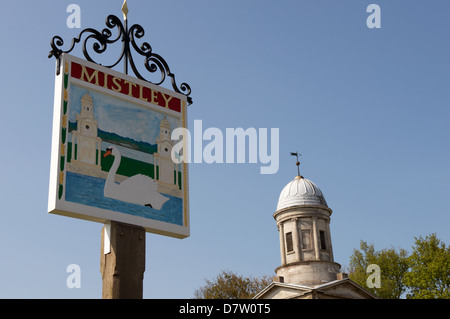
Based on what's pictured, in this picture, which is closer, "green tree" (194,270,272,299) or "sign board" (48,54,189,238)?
"sign board" (48,54,189,238)

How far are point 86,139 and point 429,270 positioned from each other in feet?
142

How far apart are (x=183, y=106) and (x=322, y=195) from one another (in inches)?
1383

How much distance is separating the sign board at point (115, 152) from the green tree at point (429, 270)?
1580 inches

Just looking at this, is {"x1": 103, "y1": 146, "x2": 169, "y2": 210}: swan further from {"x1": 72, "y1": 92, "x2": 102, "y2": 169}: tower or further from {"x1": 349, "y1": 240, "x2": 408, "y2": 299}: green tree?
{"x1": 349, "y1": 240, "x2": 408, "y2": 299}: green tree

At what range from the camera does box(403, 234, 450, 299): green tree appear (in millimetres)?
44894

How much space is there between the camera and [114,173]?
288 inches

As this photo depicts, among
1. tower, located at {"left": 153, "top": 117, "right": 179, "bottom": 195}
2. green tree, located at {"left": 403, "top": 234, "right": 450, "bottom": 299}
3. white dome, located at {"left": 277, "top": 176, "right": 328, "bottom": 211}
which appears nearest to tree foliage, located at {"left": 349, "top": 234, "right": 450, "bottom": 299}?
green tree, located at {"left": 403, "top": 234, "right": 450, "bottom": 299}

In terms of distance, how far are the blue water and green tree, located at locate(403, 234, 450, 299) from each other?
40.3m

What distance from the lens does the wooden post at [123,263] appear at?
22.7ft

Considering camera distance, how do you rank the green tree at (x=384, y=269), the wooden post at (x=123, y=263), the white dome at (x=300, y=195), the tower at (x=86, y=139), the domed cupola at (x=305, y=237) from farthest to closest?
1. the green tree at (x=384, y=269)
2. the white dome at (x=300, y=195)
3. the domed cupola at (x=305, y=237)
4. the tower at (x=86, y=139)
5. the wooden post at (x=123, y=263)

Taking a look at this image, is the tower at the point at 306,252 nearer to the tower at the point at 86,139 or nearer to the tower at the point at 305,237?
the tower at the point at 305,237

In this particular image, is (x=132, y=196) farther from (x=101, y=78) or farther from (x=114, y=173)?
(x=101, y=78)

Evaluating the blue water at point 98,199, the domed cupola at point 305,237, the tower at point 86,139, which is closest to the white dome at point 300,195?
the domed cupola at point 305,237
